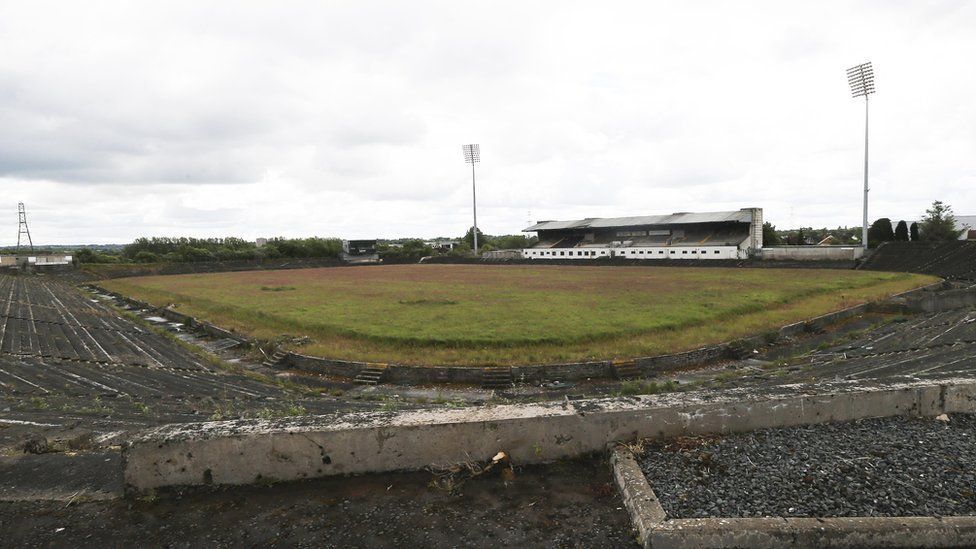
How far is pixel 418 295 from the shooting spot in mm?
34406

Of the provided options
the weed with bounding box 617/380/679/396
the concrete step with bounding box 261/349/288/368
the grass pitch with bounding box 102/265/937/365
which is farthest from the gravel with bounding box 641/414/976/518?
the concrete step with bounding box 261/349/288/368

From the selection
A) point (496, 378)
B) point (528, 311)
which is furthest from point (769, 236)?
point (496, 378)

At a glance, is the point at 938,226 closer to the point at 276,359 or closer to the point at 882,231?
A: the point at 882,231

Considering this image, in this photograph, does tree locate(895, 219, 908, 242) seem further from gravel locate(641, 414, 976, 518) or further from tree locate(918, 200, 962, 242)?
gravel locate(641, 414, 976, 518)

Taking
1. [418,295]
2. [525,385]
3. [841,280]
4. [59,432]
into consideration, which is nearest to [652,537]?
[59,432]

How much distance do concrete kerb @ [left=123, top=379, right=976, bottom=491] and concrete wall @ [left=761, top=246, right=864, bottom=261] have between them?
185ft

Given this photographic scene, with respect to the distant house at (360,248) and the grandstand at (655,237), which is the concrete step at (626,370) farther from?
the distant house at (360,248)

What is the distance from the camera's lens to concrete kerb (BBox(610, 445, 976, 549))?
3119 mm

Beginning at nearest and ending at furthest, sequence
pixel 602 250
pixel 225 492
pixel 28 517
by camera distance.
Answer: pixel 28 517 → pixel 225 492 → pixel 602 250

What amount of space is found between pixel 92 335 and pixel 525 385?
62.5 ft

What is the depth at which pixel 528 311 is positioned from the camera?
25.6 m

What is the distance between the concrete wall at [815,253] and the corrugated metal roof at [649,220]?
6.85 m

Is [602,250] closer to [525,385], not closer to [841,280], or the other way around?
[841,280]

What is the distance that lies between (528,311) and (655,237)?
51687 mm
